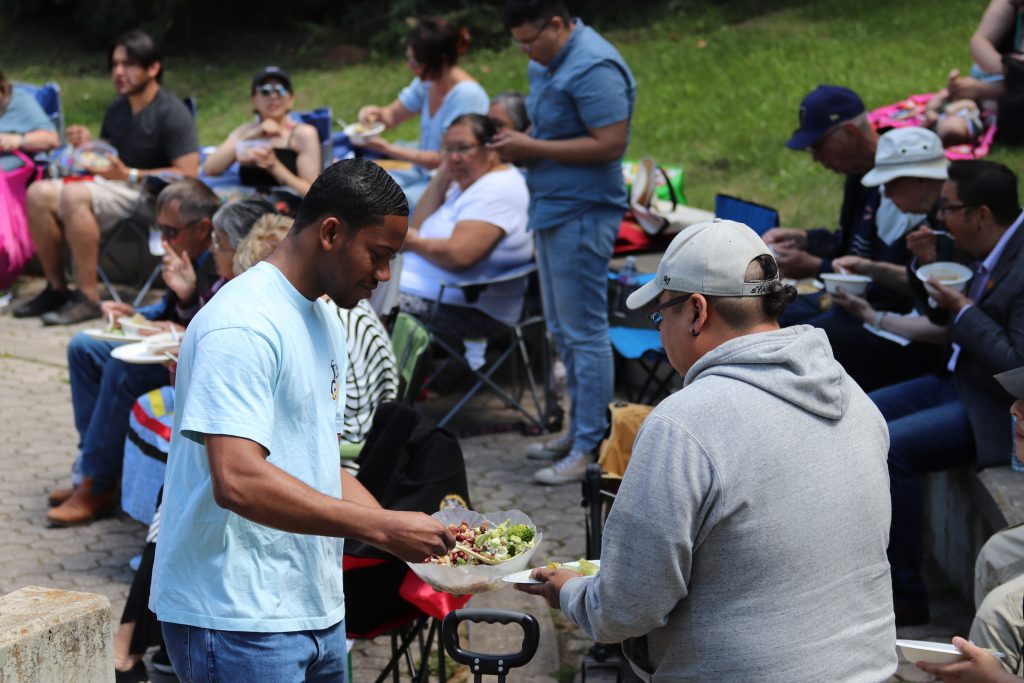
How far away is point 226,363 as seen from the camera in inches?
94.5

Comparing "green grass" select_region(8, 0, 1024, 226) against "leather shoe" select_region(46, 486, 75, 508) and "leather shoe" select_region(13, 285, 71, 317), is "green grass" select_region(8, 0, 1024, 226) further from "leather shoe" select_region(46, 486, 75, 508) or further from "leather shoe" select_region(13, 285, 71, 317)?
"leather shoe" select_region(46, 486, 75, 508)

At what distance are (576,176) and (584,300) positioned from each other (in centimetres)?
58

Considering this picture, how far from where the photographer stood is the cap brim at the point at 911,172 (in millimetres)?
5191

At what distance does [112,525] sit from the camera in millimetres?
5676

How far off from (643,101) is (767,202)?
3.36 meters

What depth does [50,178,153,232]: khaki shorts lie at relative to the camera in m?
8.58

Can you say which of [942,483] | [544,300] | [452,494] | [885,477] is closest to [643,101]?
[544,300]

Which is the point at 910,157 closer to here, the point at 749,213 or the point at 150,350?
the point at 749,213

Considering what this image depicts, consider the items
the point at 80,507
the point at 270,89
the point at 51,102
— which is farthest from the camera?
Result: the point at 51,102

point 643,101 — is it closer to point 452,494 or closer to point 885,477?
point 452,494

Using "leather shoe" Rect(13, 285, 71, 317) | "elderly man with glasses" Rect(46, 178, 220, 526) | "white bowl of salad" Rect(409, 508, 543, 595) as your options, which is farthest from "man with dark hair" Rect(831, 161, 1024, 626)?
"leather shoe" Rect(13, 285, 71, 317)

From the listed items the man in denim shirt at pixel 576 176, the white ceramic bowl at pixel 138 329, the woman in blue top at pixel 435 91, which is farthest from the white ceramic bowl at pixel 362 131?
the white ceramic bowl at pixel 138 329

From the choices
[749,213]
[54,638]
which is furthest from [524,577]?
[749,213]

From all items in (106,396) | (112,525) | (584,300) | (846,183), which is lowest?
(112,525)
